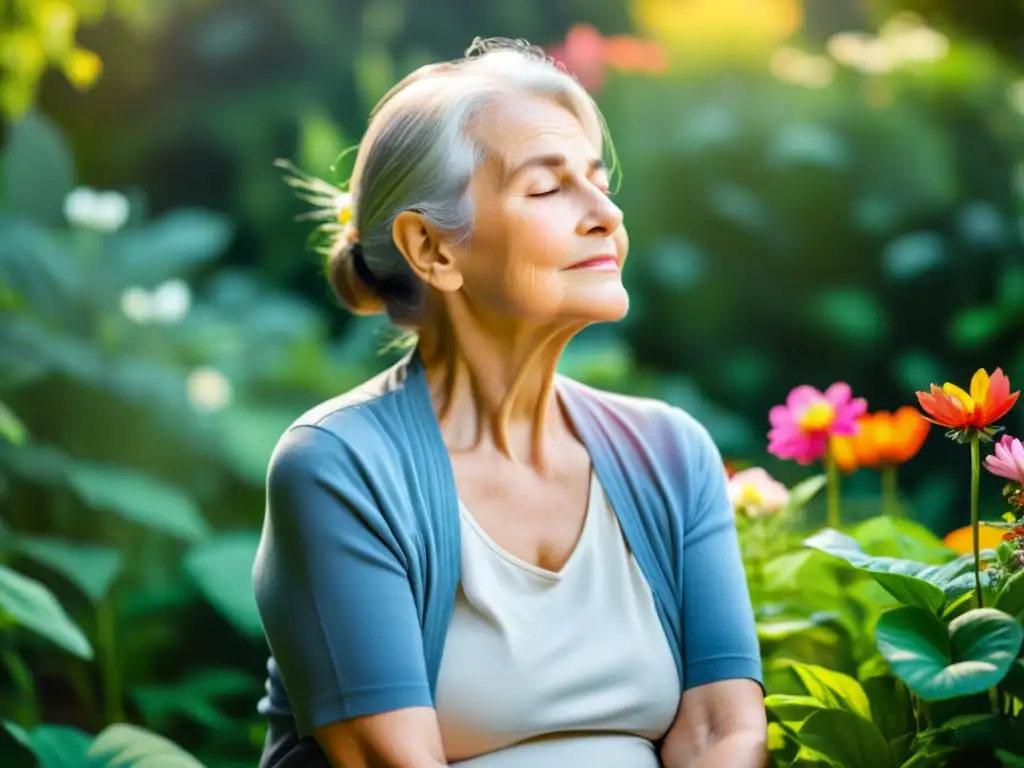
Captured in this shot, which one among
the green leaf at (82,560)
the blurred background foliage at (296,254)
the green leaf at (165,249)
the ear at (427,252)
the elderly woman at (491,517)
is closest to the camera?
the elderly woman at (491,517)

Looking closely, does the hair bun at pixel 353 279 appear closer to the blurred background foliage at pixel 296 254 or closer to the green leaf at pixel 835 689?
the green leaf at pixel 835 689

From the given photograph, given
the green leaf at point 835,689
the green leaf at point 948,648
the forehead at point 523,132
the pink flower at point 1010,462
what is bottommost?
the green leaf at point 835,689

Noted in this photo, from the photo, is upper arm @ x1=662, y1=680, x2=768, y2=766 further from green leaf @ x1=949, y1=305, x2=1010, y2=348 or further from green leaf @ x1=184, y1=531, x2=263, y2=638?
green leaf @ x1=949, y1=305, x2=1010, y2=348

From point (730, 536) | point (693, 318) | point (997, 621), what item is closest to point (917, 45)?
point (693, 318)

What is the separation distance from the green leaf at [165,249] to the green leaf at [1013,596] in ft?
8.69

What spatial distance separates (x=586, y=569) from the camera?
1.79 m

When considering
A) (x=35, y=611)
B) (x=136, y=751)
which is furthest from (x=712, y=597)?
(x=35, y=611)

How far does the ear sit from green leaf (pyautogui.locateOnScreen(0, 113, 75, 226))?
7.66 feet

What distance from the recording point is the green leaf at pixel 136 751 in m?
2.15

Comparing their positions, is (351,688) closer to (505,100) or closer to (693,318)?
(505,100)

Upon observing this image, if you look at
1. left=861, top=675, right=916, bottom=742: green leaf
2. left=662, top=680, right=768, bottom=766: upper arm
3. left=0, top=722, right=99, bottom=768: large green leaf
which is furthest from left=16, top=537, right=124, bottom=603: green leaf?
left=861, top=675, right=916, bottom=742: green leaf

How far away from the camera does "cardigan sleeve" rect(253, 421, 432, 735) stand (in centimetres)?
164

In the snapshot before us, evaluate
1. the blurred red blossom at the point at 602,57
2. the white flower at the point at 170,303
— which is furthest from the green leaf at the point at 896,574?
the blurred red blossom at the point at 602,57

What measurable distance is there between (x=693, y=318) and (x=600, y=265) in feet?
8.65
